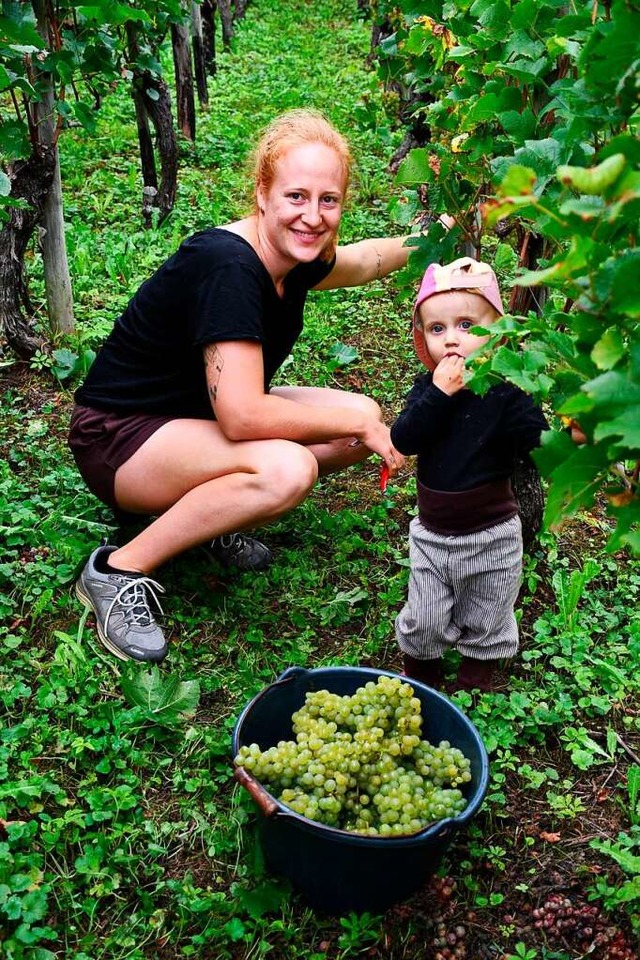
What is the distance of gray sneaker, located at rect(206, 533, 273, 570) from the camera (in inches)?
120

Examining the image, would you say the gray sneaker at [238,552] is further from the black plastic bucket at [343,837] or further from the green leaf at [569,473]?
the green leaf at [569,473]

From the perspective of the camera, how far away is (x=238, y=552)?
3.06 meters

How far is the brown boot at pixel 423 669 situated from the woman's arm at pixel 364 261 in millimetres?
1350

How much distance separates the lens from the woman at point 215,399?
2561 millimetres

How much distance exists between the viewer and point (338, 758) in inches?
75.8

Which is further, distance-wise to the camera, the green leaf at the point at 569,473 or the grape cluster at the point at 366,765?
the grape cluster at the point at 366,765

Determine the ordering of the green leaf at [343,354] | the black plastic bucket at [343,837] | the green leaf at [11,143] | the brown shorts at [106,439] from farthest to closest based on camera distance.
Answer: the green leaf at [343,354], the green leaf at [11,143], the brown shorts at [106,439], the black plastic bucket at [343,837]

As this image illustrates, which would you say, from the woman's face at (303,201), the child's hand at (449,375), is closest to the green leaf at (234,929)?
the child's hand at (449,375)

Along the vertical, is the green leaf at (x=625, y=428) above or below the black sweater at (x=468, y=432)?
above

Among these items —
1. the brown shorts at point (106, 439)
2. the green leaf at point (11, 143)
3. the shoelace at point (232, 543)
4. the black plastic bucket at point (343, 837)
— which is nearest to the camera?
the black plastic bucket at point (343, 837)

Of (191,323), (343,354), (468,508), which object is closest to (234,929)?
(468,508)

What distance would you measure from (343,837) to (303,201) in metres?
1.74

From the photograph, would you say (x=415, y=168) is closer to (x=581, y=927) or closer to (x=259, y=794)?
(x=259, y=794)

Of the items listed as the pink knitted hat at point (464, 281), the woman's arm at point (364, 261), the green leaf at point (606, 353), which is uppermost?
the green leaf at point (606, 353)
